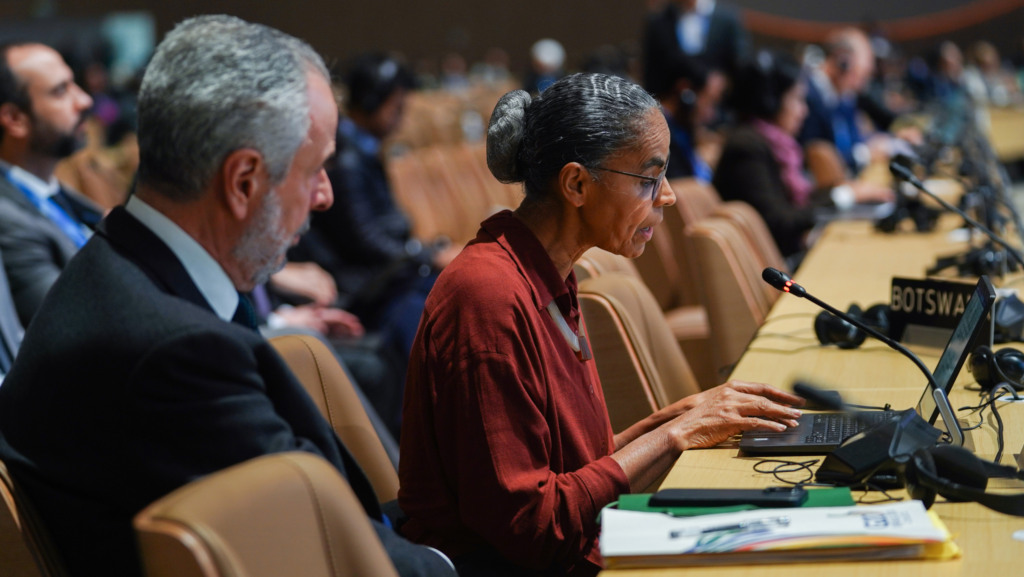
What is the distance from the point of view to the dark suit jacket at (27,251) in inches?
97.8

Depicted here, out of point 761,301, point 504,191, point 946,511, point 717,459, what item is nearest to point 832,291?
point 761,301

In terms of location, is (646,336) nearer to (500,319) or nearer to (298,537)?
(500,319)

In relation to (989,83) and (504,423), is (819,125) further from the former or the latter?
(504,423)

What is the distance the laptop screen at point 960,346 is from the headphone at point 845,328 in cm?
53

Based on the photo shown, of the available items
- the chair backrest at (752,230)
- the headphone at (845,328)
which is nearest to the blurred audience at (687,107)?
the chair backrest at (752,230)

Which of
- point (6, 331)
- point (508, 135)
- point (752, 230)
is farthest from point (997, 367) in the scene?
point (6, 331)

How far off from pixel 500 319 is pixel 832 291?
1.56 metres

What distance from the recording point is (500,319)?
1410 mm

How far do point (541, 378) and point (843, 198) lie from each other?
328cm

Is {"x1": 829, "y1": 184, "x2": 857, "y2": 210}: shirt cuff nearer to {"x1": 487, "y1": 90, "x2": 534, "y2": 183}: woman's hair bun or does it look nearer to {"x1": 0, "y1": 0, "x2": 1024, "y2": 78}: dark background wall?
{"x1": 487, "y1": 90, "x2": 534, "y2": 183}: woman's hair bun

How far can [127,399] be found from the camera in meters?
0.98

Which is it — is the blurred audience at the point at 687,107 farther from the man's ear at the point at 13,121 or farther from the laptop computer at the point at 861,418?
the laptop computer at the point at 861,418

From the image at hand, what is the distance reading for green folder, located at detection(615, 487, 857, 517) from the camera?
1.20m

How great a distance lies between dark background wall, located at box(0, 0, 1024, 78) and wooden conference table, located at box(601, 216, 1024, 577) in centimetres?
1194
